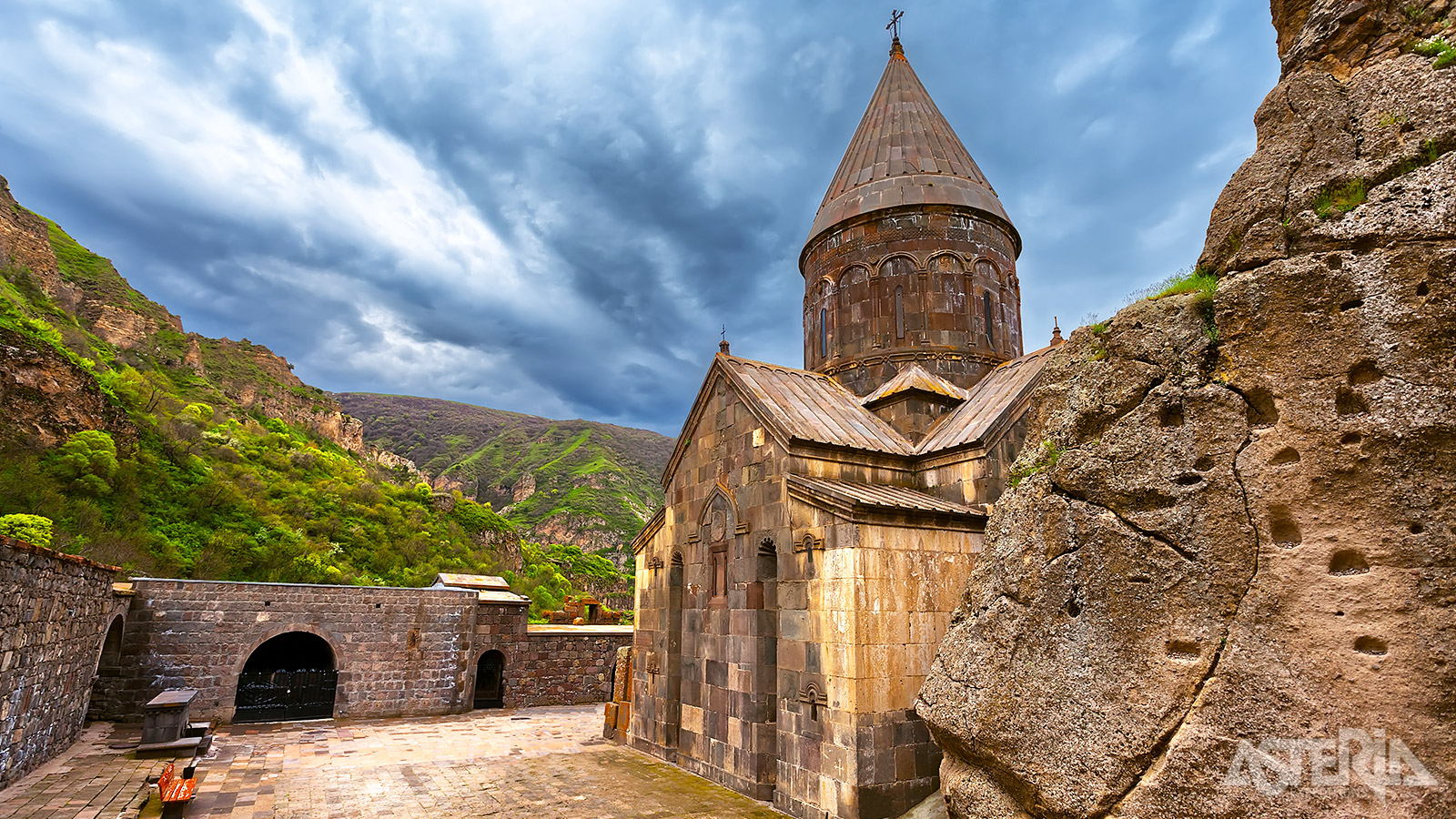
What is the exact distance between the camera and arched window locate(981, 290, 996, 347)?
12.0 metres

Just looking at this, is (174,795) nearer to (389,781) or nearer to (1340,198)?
(389,781)

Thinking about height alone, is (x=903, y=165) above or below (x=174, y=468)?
above

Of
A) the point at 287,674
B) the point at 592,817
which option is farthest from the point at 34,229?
the point at 592,817

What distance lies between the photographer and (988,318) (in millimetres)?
12086

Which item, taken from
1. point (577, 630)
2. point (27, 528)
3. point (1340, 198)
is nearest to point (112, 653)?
point (27, 528)

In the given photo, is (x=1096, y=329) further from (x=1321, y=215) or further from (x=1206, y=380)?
(x=1321, y=215)

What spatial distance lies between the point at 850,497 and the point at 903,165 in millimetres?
7983

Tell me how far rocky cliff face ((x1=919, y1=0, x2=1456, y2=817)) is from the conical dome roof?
8.30 m

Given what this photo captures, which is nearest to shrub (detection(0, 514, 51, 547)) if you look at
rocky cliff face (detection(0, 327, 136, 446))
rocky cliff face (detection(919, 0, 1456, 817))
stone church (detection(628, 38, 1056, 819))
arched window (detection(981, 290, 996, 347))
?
rocky cliff face (detection(0, 327, 136, 446))

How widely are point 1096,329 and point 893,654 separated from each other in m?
4.23

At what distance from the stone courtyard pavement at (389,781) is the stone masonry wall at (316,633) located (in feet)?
3.75

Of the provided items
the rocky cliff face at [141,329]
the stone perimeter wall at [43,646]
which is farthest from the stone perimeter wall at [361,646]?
the rocky cliff face at [141,329]

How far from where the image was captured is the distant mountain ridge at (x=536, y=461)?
172 ft

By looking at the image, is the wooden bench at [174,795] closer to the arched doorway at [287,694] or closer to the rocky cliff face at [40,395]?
the arched doorway at [287,694]
